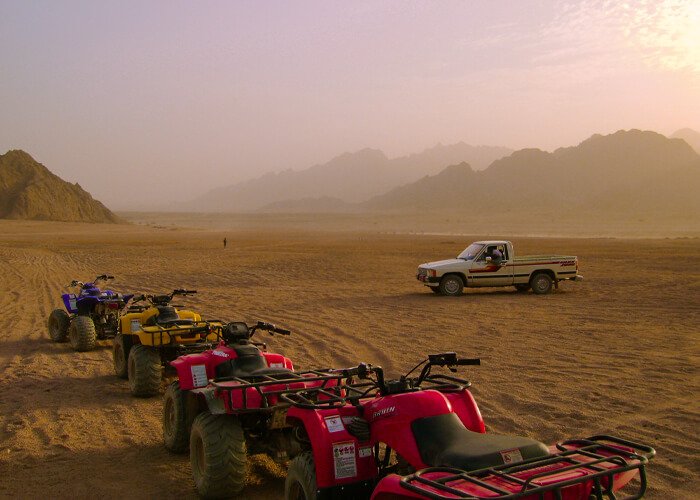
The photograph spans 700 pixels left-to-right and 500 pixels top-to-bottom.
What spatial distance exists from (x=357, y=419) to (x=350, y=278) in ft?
66.0

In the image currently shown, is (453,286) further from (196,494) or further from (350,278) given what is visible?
(196,494)

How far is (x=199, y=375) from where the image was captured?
6406 millimetres

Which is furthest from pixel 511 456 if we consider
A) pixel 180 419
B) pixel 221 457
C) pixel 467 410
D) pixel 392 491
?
pixel 180 419

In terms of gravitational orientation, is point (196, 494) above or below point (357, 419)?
below


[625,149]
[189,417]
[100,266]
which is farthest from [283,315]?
[625,149]

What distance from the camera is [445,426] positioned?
396 cm

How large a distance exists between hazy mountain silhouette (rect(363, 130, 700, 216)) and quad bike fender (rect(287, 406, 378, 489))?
392 ft

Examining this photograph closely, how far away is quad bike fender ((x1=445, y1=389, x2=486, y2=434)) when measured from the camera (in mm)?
4438

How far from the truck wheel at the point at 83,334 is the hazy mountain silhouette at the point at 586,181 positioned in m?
115

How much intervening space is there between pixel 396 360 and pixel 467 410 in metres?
6.06

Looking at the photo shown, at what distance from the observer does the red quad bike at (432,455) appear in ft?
10.5

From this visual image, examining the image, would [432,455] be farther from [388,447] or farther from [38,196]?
[38,196]

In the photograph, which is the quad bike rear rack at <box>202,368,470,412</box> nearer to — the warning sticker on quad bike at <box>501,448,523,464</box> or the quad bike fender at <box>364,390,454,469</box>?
the quad bike fender at <box>364,390,454,469</box>

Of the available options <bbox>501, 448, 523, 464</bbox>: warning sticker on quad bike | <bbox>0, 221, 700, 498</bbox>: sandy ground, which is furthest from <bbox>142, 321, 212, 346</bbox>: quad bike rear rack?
<bbox>501, 448, 523, 464</bbox>: warning sticker on quad bike
